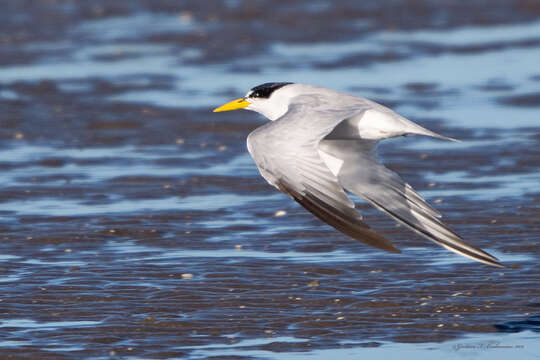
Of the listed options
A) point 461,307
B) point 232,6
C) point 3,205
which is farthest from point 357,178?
point 232,6

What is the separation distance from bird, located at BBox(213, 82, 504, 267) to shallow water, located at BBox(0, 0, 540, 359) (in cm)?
50

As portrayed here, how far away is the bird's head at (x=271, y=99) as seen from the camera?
23.9ft

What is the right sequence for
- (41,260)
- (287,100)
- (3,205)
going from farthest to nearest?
1. (3,205)
2. (41,260)
3. (287,100)

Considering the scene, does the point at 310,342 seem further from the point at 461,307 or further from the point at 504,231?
the point at 504,231

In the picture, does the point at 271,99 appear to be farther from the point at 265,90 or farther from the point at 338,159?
the point at 338,159

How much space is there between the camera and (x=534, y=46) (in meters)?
16.9

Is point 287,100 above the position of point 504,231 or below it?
above

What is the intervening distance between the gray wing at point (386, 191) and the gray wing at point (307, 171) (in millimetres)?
505

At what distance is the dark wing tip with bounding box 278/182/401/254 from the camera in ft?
18.4

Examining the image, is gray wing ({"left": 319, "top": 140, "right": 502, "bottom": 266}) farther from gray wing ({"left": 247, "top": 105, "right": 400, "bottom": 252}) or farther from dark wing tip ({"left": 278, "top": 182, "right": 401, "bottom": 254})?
dark wing tip ({"left": 278, "top": 182, "right": 401, "bottom": 254})

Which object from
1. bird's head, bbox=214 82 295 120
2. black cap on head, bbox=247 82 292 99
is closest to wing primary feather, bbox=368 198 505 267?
bird's head, bbox=214 82 295 120

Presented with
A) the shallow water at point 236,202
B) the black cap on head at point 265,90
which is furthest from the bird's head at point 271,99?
the shallow water at point 236,202

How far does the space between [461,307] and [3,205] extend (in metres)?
3.97

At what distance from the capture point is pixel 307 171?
593cm
